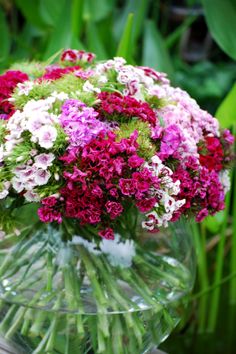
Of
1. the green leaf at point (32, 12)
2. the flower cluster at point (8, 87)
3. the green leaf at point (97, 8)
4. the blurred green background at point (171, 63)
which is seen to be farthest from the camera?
the green leaf at point (32, 12)

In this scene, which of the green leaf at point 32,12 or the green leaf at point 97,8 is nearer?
the green leaf at point 97,8

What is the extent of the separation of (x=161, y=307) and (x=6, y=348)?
20cm

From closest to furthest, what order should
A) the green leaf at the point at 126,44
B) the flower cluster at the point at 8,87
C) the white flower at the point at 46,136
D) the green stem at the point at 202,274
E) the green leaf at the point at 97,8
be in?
the white flower at the point at 46,136
the flower cluster at the point at 8,87
the green leaf at the point at 126,44
the green stem at the point at 202,274
the green leaf at the point at 97,8

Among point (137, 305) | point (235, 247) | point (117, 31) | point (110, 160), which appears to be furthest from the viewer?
point (117, 31)

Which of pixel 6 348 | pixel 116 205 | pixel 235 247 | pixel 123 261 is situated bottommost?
pixel 235 247

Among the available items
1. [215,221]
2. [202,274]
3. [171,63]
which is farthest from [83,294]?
[171,63]

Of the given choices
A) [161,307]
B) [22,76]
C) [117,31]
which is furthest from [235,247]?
[117,31]

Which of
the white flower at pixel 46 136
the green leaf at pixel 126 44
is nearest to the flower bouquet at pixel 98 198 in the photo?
the white flower at pixel 46 136

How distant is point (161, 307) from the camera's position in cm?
83

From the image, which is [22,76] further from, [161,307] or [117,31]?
[117,31]

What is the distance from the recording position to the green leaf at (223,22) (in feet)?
4.30

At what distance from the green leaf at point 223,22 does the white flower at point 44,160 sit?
718 mm

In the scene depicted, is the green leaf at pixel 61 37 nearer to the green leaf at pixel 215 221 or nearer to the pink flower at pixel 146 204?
the green leaf at pixel 215 221

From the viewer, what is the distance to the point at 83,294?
0.80 metres
